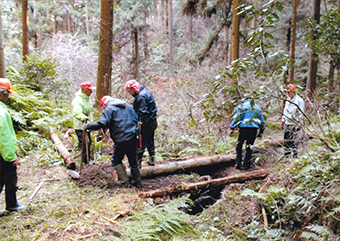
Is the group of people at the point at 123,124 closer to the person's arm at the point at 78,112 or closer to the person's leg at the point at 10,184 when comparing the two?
the person's arm at the point at 78,112

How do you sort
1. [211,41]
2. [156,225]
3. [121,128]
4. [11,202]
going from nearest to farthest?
A: [156,225] < [11,202] < [121,128] < [211,41]

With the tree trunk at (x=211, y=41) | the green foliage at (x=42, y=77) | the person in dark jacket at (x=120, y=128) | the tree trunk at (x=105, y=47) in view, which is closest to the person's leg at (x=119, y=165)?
the person in dark jacket at (x=120, y=128)

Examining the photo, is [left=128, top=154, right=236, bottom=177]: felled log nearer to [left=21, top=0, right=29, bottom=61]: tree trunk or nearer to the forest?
the forest

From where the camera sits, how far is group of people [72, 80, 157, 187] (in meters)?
5.73

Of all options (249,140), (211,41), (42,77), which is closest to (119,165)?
(249,140)

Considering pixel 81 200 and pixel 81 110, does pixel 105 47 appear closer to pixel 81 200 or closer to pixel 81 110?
pixel 81 110

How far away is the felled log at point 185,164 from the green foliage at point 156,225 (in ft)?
5.87

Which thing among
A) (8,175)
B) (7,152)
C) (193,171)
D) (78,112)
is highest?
(78,112)

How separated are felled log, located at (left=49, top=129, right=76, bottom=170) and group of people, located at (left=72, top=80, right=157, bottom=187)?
0.38 m

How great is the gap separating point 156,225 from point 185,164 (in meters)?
2.93

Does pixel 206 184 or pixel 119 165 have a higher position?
pixel 119 165

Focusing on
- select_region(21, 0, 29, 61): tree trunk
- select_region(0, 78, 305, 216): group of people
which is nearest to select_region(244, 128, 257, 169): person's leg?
select_region(0, 78, 305, 216): group of people

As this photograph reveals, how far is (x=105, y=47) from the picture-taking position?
9227 mm

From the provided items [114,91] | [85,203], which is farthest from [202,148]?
[114,91]
